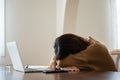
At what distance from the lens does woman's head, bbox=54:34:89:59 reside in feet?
7.60

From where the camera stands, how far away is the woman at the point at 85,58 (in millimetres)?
2158

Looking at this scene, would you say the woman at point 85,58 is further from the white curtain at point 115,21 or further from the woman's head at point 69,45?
the white curtain at point 115,21

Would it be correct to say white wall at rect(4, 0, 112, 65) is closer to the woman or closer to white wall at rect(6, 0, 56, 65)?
white wall at rect(6, 0, 56, 65)

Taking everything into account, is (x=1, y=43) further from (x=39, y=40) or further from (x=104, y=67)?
(x=104, y=67)

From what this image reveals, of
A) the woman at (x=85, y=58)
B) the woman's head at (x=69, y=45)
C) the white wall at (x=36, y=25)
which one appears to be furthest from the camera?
the white wall at (x=36, y=25)

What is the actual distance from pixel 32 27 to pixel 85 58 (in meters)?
3.05

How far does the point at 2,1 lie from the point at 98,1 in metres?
2.01

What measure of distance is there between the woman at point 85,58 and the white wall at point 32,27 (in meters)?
2.76

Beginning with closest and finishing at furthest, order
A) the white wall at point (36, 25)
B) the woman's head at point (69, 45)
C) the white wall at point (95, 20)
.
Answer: the woman's head at point (69, 45) < the white wall at point (36, 25) < the white wall at point (95, 20)

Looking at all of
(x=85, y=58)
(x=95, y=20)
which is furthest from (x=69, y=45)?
(x=95, y=20)

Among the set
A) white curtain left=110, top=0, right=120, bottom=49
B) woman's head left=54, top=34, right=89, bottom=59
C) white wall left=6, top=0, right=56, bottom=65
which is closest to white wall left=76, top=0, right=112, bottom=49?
white curtain left=110, top=0, right=120, bottom=49

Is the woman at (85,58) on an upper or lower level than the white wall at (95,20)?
lower

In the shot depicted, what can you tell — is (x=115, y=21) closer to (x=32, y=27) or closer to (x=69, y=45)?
(x=32, y=27)

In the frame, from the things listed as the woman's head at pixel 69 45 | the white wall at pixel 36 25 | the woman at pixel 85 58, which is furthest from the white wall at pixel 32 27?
the woman at pixel 85 58
